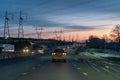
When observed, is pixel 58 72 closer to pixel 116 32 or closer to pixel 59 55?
pixel 59 55

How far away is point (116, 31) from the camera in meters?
171

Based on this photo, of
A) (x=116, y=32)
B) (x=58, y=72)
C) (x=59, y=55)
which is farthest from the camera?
(x=116, y=32)

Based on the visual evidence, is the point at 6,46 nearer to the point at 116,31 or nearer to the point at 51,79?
the point at 116,31

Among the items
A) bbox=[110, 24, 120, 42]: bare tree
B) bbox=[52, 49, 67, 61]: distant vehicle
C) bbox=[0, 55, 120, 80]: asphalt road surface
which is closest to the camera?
bbox=[0, 55, 120, 80]: asphalt road surface

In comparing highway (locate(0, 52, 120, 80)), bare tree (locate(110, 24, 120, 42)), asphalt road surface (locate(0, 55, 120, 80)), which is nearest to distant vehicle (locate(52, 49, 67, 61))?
highway (locate(0, 52, 120, 80))

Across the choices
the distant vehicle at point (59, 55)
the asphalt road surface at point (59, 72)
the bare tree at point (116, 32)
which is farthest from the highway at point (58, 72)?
the bare tree at point (116, 32)

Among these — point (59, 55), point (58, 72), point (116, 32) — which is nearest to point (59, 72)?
point (58, 72)

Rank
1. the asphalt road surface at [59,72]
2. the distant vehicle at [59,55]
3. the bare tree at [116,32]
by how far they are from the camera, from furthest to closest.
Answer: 1. the bare tree at [116,32]
2. the distant vehicle at [59,55]
3. the asphalt road surface at [59,72]

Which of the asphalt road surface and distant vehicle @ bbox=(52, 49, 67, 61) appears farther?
distant vehicle @ bbox=(52, 49, 67, 61)

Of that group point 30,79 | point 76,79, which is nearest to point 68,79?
point 76,79

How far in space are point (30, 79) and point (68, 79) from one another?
2.27 metres

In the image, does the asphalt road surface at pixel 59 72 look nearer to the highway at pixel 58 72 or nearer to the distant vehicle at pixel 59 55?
the highway at pixel 58 72

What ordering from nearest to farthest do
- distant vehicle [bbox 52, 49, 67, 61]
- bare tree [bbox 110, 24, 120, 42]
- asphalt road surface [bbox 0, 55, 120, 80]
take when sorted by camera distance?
1. asphalt road surface [bbox 0, 55, 120, 80]
2. distant vehicle [bbox 52, 49, 67, 61]
3. bare tree [bbox 110, 24, 120, 42]

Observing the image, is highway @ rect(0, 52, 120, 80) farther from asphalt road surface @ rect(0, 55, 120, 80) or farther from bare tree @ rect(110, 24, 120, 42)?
bare tree @ rect(110, 24, 120, 42)
